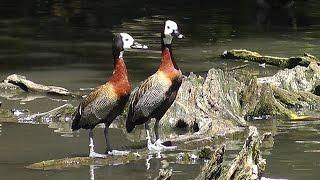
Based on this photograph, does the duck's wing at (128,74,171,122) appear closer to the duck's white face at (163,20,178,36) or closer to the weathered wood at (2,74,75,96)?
the duck's white face at (163,20,178,36)

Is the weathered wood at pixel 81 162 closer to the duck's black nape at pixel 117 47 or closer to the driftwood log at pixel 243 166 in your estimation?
the duck's black nape at pixel 117 47

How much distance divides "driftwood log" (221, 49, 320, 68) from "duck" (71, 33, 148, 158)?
4.89 meters

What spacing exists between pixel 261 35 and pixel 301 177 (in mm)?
11766

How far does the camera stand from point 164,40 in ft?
27.3

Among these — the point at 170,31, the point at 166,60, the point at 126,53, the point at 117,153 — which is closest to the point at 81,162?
the point at 117,153

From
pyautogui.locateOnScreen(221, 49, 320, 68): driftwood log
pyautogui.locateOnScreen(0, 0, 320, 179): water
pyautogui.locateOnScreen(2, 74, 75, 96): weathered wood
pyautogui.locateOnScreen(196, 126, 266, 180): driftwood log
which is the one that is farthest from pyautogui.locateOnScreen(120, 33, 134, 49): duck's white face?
pyautogui.locateOnScreen(221, 49, 320, 68): driftwood log

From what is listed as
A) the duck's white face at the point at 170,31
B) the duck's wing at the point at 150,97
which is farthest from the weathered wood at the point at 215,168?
the duck's white face at the point at 170,31

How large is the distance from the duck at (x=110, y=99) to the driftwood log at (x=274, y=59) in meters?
4.89

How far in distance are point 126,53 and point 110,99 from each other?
7.71 metres

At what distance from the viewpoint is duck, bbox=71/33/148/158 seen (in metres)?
7.70

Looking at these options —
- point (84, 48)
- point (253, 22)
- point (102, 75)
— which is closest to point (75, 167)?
point (102, 75)

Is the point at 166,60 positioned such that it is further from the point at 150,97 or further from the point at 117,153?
the point at 117,153

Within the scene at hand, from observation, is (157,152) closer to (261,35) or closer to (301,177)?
(301,177)

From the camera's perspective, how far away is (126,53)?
15383mm
